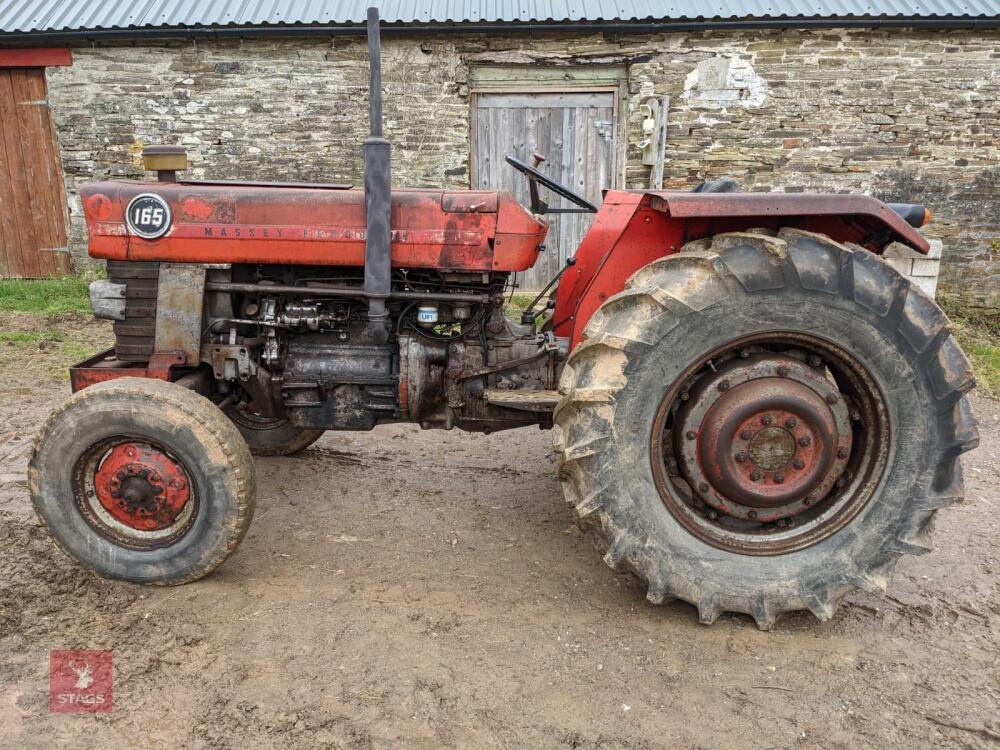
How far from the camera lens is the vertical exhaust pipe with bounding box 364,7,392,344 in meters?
2.65

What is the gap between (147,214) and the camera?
116 inches

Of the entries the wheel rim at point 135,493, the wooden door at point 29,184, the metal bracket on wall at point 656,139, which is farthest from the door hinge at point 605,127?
the wheel rim at point 135,493

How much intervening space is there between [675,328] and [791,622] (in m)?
1.18

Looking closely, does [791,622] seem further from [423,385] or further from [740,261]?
[423,385]

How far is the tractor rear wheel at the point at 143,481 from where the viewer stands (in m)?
2.65

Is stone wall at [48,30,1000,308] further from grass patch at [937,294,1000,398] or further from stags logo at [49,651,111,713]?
stags logo at [49,651,111,713]

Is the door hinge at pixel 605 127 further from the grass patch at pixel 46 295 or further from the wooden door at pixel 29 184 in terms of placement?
the wooden door at pixel 29 184

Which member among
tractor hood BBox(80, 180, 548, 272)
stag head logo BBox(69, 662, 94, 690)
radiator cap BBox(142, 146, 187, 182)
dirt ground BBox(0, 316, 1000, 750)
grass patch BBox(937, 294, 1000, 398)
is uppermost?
radiator cap BBox(142, 146, 187, 182)

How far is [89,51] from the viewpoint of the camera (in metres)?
7.74

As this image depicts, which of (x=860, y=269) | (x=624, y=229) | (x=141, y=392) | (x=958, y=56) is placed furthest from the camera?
(x=958, y=56)

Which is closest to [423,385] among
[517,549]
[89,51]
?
[517,549]

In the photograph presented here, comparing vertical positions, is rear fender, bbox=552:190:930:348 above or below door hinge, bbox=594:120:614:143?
below

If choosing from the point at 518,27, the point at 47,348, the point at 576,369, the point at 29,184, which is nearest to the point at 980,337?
the point at 518,27

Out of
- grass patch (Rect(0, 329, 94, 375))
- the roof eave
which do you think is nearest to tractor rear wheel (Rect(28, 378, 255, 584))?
grass patch (Rect(0, 329, 94, 375))
